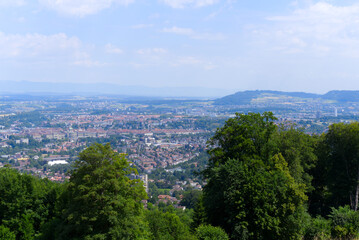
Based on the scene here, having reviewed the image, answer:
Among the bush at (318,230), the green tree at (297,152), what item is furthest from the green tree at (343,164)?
the bush at (318,230)

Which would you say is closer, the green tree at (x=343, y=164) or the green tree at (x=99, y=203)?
the green tree at (x=99, y=203)

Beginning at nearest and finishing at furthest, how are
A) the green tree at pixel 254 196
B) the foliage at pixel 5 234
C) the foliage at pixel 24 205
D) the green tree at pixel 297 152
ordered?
1. the green tree at pixel 254 196
2. the foliage at pixel 5 234
3. the foliage at pixel 24 205
4. the green tree at pixel 297 152

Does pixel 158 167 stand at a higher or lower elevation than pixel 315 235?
lower

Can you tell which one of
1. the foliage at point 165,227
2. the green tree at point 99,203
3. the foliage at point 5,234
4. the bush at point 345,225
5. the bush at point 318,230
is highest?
the green tree at point 99,203

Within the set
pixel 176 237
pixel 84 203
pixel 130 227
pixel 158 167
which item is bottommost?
pixel 158 167

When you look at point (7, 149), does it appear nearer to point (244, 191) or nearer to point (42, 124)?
point (42, 124)

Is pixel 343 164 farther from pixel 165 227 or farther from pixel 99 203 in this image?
pixel 99 203

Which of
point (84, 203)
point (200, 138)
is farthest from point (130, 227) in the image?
point (200, 138)

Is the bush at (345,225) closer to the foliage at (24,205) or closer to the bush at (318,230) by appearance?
the bush at (318,230)
